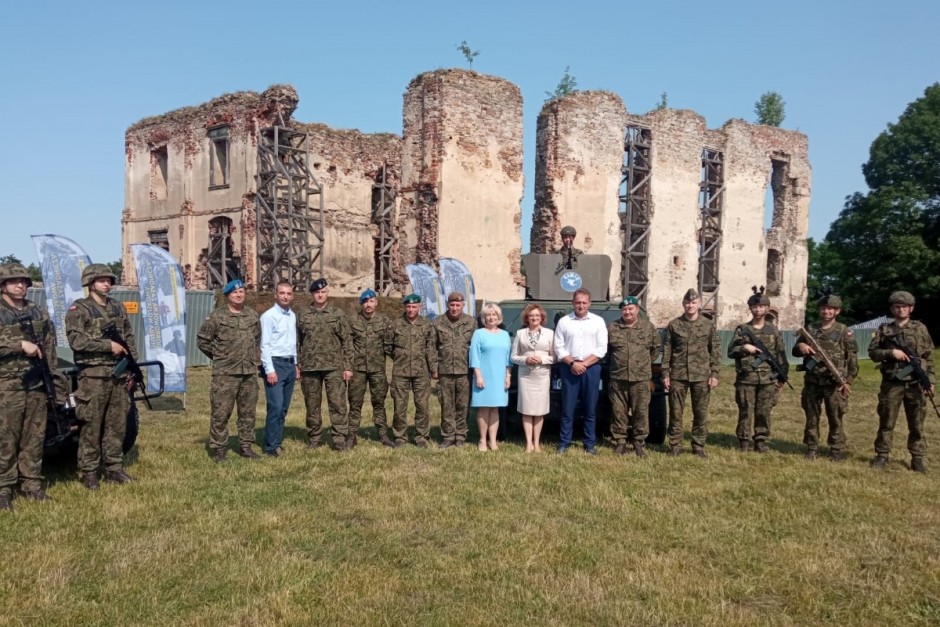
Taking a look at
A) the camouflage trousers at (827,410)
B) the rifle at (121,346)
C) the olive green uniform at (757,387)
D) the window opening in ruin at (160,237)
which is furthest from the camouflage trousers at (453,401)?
the window opening in ruin at (160,237)

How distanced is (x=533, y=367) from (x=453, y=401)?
1020 mm

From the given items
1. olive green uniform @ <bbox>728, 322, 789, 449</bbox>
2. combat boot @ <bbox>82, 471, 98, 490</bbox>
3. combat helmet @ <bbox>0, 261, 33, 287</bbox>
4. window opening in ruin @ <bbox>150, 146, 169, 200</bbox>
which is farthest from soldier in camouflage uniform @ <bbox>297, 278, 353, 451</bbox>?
window opening in ruin @ <bbox>150, 146, 169, 200</bbox>

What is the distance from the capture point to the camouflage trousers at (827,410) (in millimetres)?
8164

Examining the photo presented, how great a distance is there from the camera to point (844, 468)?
7.68 meters

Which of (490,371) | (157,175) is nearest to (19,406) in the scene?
(490,371)

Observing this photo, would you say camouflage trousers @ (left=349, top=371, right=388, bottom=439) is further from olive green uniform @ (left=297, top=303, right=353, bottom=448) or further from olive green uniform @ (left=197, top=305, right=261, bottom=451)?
olive green uniform @ (left=197, top=305, right=261, bottom=451)

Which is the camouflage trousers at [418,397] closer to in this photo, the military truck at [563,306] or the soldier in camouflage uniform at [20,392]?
the military truck at [563,306]

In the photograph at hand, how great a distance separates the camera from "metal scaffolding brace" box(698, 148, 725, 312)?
26.8 metres

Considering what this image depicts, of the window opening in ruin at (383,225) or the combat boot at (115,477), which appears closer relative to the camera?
the combat boot at (115,477)

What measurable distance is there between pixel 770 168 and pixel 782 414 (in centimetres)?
1894

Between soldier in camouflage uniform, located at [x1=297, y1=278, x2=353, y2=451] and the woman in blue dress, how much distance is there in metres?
1.38

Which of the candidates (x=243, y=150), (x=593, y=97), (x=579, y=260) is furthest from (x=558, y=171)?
(x=579, y=260)

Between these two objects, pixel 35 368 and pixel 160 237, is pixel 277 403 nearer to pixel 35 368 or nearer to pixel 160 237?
pixel 35 368

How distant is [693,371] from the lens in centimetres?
811
